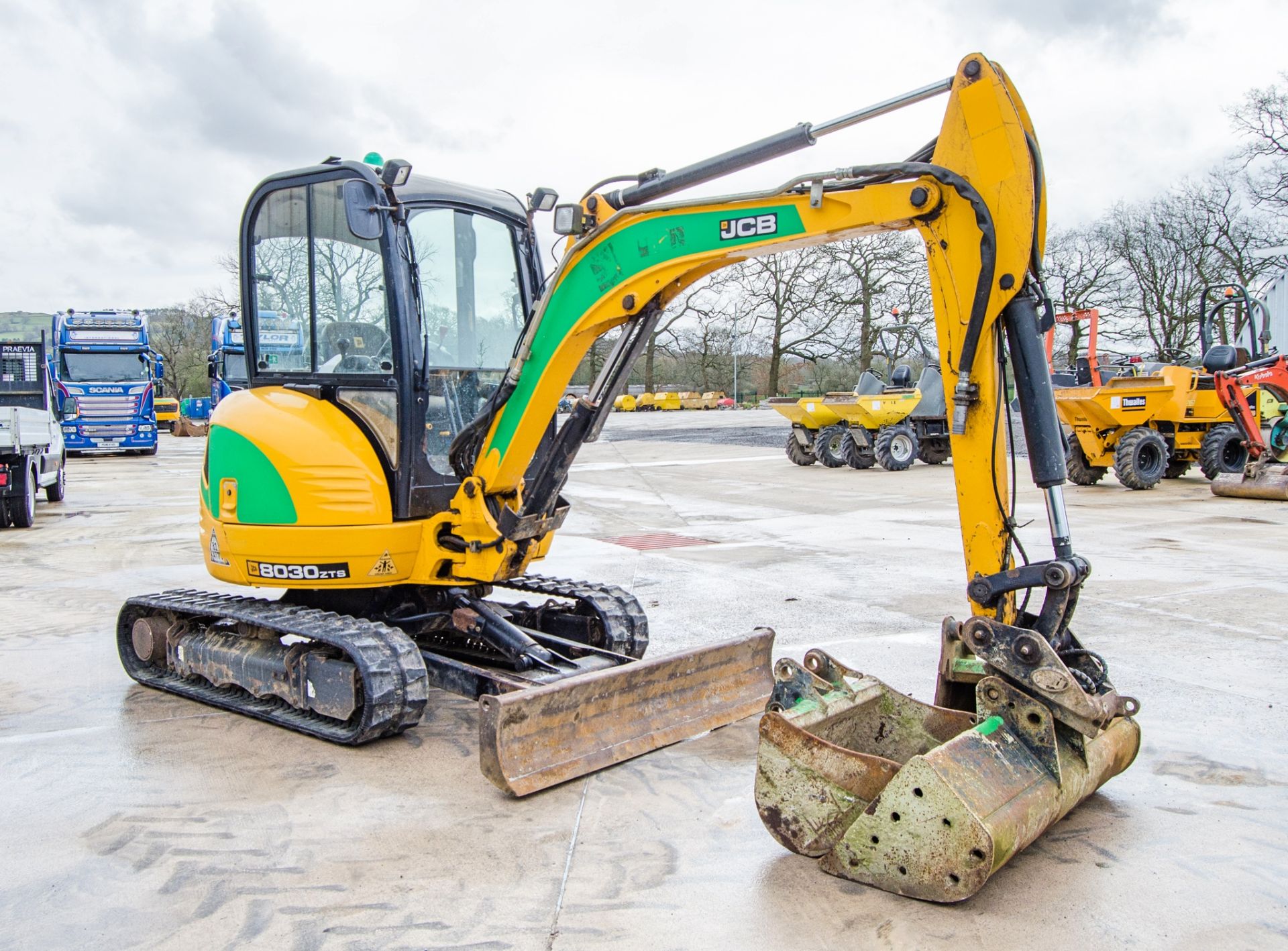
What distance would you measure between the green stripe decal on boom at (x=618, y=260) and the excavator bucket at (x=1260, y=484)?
11.9m

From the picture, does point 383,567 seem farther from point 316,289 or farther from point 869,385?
point 869,385

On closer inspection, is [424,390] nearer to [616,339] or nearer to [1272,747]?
[616,339]

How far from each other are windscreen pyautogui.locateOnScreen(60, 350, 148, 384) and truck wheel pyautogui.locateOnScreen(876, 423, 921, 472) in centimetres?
1722

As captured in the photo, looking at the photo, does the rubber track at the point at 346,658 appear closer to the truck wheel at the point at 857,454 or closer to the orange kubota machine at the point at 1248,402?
the orange kubota machine at the point at 1248,402

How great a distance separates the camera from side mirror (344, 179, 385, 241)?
4672mm

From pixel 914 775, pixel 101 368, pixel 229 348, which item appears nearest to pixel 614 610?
pixel 914 775

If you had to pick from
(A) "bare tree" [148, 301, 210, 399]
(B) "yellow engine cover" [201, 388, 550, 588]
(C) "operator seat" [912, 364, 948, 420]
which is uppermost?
(A) "bare tree" [148, 301, 210, 399]

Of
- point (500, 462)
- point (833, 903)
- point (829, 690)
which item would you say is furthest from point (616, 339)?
point (833, 903)

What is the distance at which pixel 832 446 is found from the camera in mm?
20031

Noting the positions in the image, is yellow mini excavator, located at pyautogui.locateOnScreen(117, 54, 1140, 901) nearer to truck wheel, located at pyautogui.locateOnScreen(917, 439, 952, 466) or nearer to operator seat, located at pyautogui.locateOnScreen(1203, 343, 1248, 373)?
operator seat, located at pyautogui.locateOnScreen(1203, 343, 1248, 373)

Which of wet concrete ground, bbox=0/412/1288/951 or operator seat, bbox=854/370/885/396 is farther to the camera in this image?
operator seat, bbox=854/370/885/396

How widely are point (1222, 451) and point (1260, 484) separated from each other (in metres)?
1.81

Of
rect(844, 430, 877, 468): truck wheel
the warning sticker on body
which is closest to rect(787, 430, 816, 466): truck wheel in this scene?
rect(844, 430, 877, 468): truck wheel

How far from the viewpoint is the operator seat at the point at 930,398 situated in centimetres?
1967
